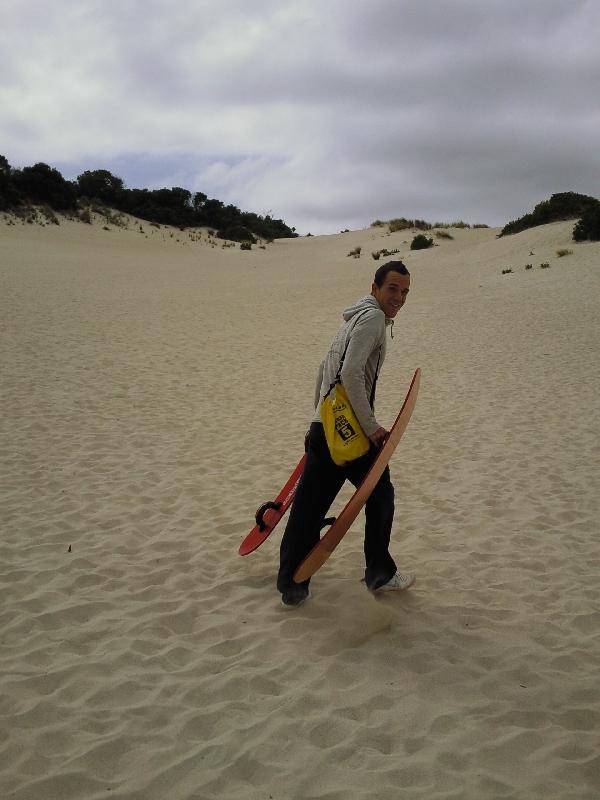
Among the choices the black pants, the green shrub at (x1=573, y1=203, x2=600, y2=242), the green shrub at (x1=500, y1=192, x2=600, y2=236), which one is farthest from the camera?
the green shrub at (x1=500, y1=192, x2=600, y2=236)

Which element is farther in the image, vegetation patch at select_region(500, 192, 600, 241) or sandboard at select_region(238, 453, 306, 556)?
vegetation patch at select_region(500, 192, 600, 241)

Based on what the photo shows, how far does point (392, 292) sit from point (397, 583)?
1.90m

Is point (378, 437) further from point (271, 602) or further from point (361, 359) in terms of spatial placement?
point (271, 602)

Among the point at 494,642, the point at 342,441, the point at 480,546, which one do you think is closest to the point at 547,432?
the point at 480,546

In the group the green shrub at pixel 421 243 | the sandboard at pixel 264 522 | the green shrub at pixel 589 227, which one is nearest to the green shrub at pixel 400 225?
the green shrub at pixel 421 243

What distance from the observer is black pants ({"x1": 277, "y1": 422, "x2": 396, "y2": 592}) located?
3.34 meters

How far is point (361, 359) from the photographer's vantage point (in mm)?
3061

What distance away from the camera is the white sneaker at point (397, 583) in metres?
3.85

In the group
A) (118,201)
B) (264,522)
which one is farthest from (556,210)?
(264,522)

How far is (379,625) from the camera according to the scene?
11.3 ft

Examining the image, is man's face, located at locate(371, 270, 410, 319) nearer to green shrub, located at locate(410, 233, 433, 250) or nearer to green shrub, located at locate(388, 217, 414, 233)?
green shrub, located at locate(410, 233, 433, 250)

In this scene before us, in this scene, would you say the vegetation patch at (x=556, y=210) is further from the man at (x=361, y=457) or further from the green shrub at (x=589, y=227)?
the man at (x=361, y=457)

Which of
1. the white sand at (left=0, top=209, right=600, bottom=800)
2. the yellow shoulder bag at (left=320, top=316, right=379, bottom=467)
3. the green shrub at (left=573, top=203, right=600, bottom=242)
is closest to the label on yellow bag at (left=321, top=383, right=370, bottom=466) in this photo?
the yellow shoulder bag at (left=320, top=316, right=379, bottom=467)

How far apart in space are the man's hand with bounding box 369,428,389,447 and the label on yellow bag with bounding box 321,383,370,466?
0.04m
